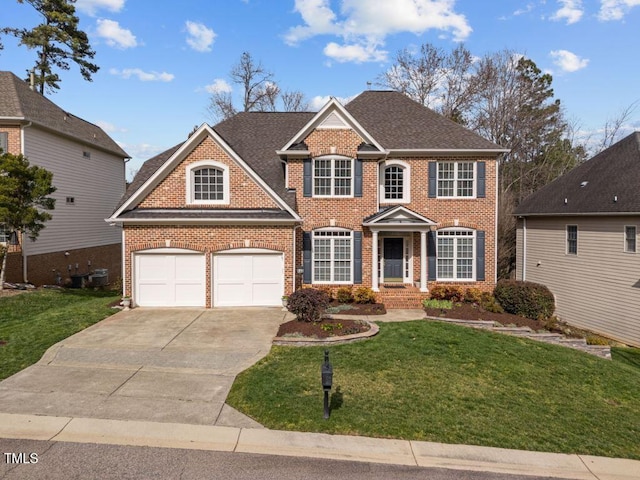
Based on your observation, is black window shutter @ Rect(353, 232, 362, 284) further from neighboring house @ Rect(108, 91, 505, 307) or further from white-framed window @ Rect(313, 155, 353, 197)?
white-framed window @ Rect(313, 155, 353, 197)

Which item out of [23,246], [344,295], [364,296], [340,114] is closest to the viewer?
[364,296]

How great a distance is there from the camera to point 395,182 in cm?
1678

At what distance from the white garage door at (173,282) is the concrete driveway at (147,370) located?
1.38 m

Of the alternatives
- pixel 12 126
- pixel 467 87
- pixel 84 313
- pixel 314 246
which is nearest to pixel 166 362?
pixel 84 313

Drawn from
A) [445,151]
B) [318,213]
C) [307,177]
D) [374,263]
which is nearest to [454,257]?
[374,263]

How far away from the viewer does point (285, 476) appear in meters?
5.11

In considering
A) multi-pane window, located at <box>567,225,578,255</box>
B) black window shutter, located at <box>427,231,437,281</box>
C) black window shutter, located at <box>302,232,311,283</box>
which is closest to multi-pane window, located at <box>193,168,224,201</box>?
black window shutter, located at <box>302,232,311,283</box>

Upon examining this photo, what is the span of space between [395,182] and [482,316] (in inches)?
262

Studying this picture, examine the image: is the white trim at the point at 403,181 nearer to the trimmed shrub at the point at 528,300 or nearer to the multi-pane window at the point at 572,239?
the trimmed shrub at the point at 528,300

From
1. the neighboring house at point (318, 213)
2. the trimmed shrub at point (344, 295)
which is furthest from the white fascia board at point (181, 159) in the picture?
the trimmed shrub at point (344, 295)

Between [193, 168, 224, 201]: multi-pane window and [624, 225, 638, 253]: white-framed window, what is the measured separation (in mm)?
16734

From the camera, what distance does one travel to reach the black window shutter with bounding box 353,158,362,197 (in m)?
15.7

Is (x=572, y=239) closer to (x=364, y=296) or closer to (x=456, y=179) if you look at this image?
(x=456, y=179)

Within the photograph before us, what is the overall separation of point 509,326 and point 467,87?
25349 millimetres
